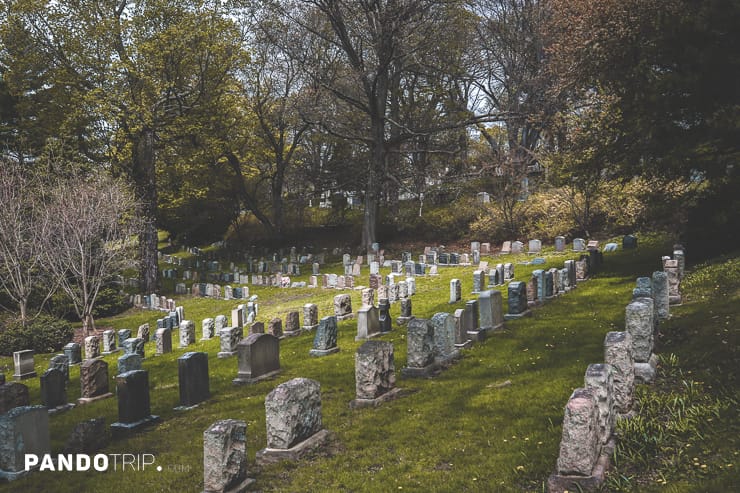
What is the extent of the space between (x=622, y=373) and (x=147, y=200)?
25.2 meters

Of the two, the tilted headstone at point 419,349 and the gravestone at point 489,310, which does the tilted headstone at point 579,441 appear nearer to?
the tilted headstone at point 419,349

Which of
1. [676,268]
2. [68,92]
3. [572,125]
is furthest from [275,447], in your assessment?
[68,92]

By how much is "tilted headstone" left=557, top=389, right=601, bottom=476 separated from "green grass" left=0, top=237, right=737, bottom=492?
305mm

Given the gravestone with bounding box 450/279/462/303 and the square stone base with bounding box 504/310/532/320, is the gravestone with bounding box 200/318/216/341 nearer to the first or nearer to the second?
the gravestone with bounding box 450/279/462/303

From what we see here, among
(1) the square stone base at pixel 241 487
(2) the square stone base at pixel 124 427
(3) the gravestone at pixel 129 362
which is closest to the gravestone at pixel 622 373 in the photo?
(1) the square stone base at pixel 241 487

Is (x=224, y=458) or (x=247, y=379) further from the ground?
(x=224, y=458)

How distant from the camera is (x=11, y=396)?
10453 mm

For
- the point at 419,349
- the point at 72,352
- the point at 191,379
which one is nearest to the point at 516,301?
the point at 419,349

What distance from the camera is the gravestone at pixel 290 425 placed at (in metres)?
7.03

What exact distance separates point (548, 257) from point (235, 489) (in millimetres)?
17743

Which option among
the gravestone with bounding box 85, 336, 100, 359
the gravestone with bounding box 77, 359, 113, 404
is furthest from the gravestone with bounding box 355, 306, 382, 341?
the gravestone with bounding box 85, 336, 100, 359

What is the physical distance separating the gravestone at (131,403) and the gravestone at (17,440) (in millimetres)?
1239

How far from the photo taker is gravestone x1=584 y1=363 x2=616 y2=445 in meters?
5.66

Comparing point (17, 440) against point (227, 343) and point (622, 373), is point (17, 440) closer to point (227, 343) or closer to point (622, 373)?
point (227, 343)
